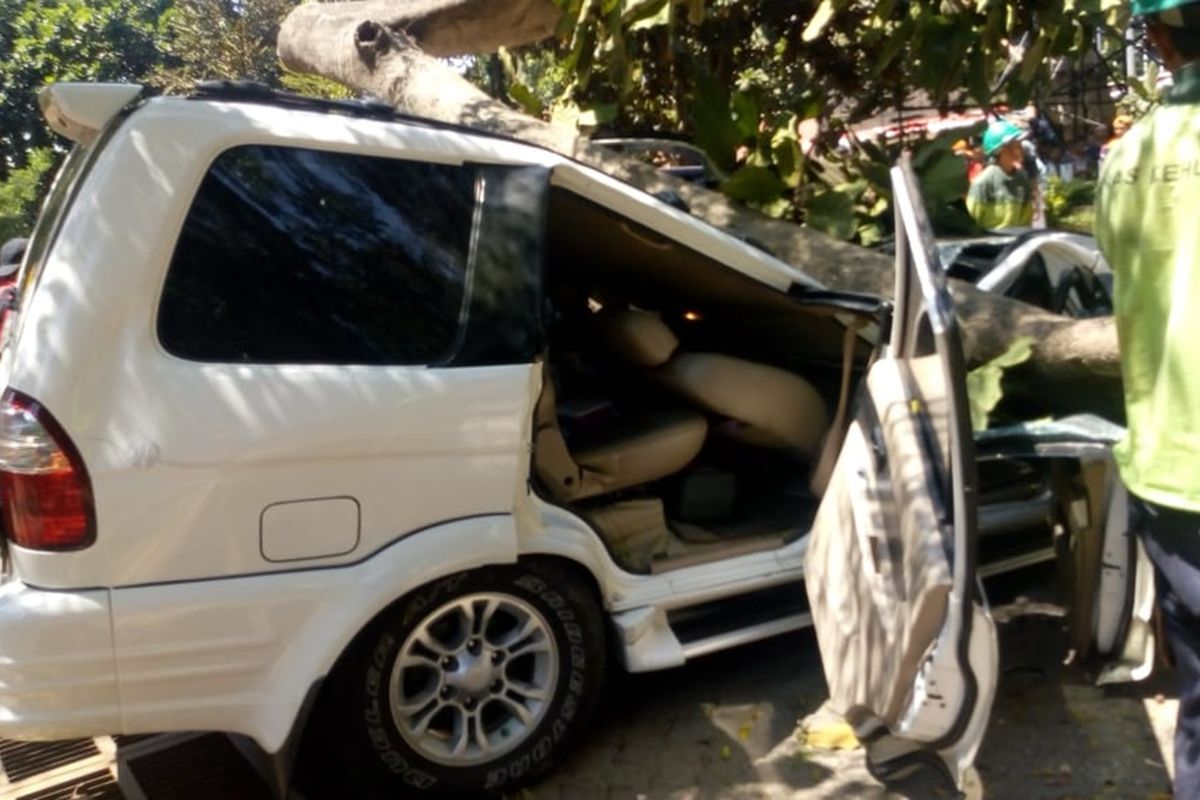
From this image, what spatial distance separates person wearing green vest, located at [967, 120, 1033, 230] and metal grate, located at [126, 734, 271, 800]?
6421 mm

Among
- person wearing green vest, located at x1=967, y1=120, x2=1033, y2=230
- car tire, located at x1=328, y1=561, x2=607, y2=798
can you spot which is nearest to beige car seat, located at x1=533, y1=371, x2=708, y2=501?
car tire, located at x1=328, y1=561, x2=607, y2=798

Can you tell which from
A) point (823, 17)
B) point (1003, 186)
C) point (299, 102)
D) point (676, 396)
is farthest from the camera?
point (1003, 186)

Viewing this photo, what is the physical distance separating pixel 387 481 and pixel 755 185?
9.12ft

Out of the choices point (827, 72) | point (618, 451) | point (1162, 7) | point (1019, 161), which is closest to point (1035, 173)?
point (1019, 161)

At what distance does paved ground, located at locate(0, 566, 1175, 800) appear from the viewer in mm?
3596

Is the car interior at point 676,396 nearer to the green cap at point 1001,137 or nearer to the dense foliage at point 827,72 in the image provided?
the dense foliage at point 827,72

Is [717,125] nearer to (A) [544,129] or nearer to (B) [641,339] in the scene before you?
(A) [544,129]

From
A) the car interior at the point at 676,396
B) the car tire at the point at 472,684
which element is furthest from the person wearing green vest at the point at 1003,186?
the car tire at the point at 472,684

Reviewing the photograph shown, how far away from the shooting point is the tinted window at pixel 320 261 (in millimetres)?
3176

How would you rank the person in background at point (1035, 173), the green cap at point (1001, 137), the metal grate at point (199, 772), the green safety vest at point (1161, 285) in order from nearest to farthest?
the green safety vest at point (1161, 285), the metal grate at point (199, 772), the green cap at point (1001, 137), the person in background at point (1035, 173)

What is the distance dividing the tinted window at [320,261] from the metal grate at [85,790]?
1.53 m

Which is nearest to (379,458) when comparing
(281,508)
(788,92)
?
(281,508)

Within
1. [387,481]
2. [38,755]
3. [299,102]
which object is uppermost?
[299,102]

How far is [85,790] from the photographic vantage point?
12.5 feet
